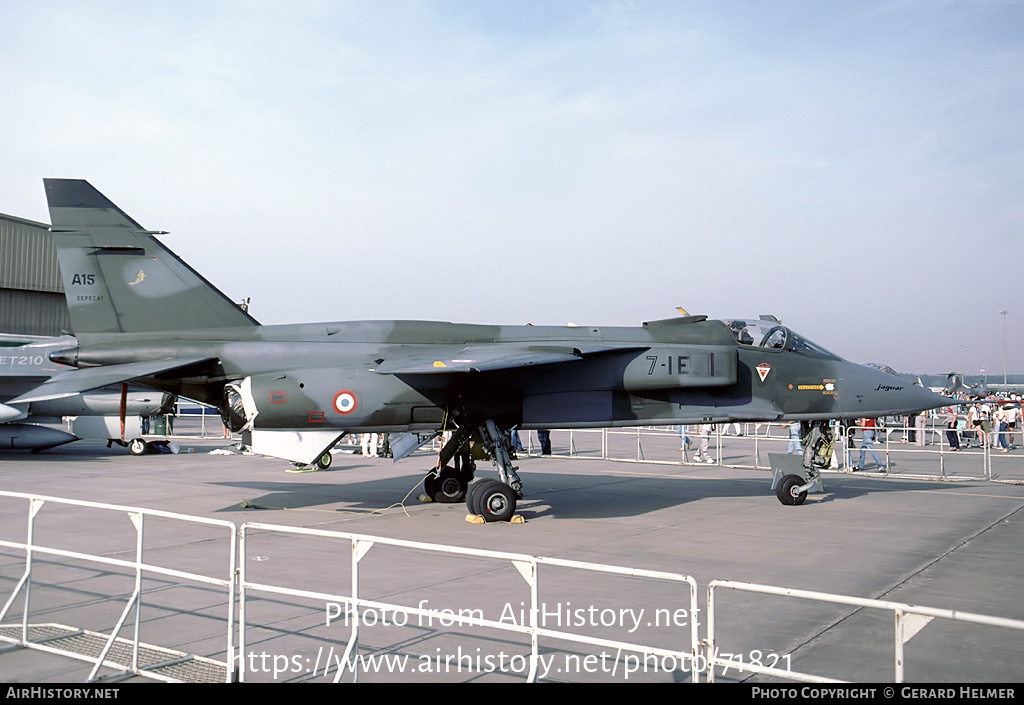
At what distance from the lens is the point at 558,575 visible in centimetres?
818

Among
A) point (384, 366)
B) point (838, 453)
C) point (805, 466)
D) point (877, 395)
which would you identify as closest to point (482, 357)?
point (384, 366)

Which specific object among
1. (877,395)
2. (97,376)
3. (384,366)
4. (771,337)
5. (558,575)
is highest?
(771,337)

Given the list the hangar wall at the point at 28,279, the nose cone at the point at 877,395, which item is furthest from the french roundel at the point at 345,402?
the hangar wall at the point at 28,279

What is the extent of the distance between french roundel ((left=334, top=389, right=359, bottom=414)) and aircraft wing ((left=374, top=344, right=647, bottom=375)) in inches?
23.1

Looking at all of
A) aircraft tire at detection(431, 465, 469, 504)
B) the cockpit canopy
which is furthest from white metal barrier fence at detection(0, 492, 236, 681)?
the cockpit canopy

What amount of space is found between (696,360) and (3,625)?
30.7ft

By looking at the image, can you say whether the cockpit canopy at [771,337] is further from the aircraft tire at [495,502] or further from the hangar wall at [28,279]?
the hangar wall at [28,279]

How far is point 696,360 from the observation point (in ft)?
40.9

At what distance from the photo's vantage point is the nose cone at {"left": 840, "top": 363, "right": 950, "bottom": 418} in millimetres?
13328

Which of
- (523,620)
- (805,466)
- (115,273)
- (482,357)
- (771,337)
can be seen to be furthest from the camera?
(805,466)

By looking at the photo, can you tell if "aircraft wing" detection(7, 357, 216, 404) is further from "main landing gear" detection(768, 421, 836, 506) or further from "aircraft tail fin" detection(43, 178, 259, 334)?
"main landing gear" detection(768, 421, 836, 506)

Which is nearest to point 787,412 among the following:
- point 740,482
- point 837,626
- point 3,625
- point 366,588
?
point 740,482

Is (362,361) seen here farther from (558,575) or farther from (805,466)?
(805,466)

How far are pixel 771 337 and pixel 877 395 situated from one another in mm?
2001
